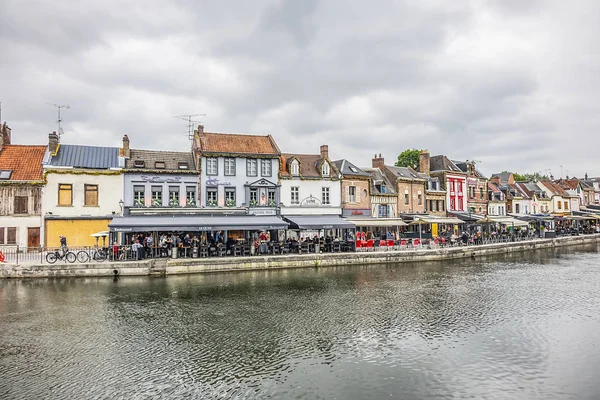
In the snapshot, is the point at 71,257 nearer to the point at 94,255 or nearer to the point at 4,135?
the point at 94,255

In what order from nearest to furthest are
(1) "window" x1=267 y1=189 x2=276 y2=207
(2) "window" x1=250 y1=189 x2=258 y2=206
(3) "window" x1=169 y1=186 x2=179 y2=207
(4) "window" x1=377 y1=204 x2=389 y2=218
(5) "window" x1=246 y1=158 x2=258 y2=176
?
(3) "window" x1=169 y1=186 x2=179 y2=207 → (2) "window" x1=250 y1=189 x2=258 y2=206 → (5) "window" x1=246 y1=158 x2=258 y2=176 → (1) "window" x1=267 y1=189 x2=276 y2=207 → (4) "window" x1=377 y1=204 x2=389 y2=218

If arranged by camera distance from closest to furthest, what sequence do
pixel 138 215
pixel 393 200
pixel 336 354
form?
pixel 336 354 → pixel 138 215 → pixel 393 200

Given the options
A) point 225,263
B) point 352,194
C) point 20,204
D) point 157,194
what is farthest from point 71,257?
point 352,194

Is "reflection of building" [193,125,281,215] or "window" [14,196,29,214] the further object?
"reflection of building" [193,125,281,215]

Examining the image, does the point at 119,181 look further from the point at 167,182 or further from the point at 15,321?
the point at 15,321

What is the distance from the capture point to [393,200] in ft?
142

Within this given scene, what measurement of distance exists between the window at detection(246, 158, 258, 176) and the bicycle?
50.0ft

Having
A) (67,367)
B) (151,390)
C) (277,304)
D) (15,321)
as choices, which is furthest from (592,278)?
(15,321)

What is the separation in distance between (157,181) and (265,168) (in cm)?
928

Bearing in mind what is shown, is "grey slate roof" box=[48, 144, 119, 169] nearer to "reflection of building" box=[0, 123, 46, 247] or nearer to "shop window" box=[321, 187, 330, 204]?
"reflection of building" box=[0, 123, 46, 247]

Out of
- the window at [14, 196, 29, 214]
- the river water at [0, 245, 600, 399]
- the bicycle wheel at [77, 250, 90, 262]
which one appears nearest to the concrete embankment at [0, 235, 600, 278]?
the river water at [0, 245, 600, 399]

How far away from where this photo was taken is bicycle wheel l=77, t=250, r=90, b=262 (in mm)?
25445

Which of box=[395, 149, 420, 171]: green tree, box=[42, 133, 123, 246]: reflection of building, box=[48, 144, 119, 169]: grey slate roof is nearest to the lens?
box=[42, 133, 123, 246]: reflection of building

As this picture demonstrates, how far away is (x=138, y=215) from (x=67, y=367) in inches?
862
